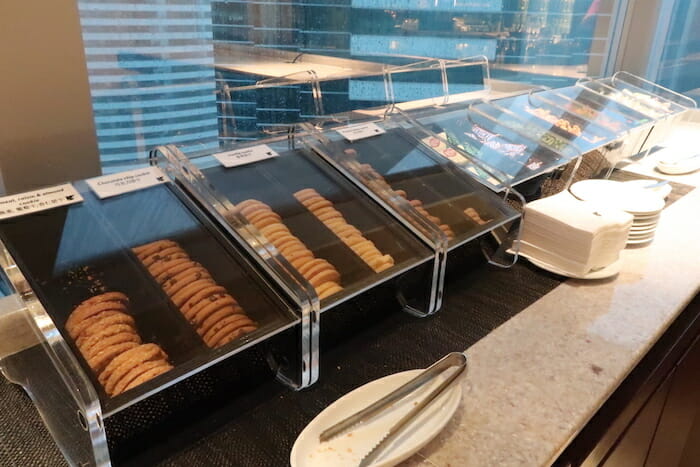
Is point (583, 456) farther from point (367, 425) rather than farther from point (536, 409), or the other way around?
point (367, 425)

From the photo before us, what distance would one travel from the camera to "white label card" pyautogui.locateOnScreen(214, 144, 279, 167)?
102 cm

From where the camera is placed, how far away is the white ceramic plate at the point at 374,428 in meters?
0.66

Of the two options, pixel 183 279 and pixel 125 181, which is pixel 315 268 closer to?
pixel 183 279

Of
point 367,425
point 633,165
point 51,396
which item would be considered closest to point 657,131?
point 633,165

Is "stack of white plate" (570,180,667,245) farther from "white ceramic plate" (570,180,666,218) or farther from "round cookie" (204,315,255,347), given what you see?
"round cookie" (204,315,255,347)

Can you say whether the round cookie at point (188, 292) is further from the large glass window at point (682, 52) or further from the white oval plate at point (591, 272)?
the large glass window at point (682, 52)

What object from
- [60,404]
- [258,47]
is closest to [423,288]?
[60,404]

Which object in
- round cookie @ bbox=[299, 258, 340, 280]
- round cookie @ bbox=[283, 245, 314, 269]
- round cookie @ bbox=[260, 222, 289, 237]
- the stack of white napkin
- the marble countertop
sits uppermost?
round cookie @ bbox=[260, 222, 289, 237]

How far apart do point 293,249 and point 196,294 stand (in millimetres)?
187

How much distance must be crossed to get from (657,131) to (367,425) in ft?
6.01

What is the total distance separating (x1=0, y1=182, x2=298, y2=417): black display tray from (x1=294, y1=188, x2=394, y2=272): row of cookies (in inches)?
7.9

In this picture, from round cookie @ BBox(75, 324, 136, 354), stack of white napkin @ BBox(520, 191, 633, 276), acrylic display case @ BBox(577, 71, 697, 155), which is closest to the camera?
round cookie @ BBox(75, 324, 136, 354)

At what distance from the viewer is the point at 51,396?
72 centimetres

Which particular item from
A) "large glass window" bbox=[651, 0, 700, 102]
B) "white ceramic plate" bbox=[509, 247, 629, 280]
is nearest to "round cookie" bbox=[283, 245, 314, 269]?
"white ceramic plate" bbox=[509, 247, 629, 280]
